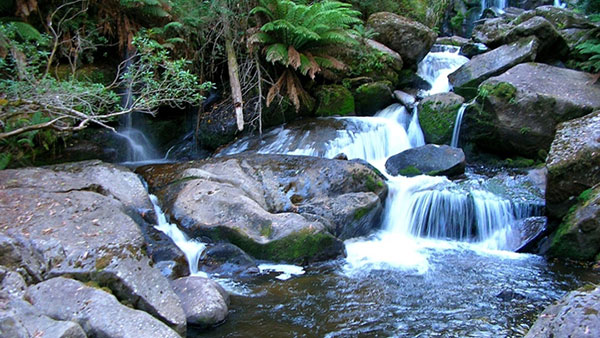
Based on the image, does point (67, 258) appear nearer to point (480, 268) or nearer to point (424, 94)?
point (480, 268)

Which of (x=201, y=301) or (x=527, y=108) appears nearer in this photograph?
(x=201, y=301)

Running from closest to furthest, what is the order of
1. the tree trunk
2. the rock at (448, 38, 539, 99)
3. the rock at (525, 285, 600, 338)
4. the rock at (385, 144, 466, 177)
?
the rock at (525, 285, 600, 338)
the rock at (385, 144, 466, 177)
the tree trunk
the rock at (448, 38, 539, 99)

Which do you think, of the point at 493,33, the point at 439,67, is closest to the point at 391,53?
the point at 439,67

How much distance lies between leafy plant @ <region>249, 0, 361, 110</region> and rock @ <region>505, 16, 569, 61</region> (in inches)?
187

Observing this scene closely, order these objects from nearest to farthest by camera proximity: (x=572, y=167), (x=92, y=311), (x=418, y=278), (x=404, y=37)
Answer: (x=92, y=311)
(x=418, y=278)
(x=572, y=167)
(x=404, y=37)

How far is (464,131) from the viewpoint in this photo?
927cm

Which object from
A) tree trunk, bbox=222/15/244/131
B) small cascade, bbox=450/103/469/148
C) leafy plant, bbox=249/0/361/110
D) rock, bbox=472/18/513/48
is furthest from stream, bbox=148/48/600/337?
rock, bbox=472/18/513/48

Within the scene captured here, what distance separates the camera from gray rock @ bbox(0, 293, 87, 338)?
274cm

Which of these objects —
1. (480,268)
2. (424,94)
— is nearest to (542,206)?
(480,268)

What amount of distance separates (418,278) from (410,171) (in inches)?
127

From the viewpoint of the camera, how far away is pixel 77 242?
14.0ft

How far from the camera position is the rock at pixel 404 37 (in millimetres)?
11758

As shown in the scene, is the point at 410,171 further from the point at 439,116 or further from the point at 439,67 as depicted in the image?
the point at 439,67

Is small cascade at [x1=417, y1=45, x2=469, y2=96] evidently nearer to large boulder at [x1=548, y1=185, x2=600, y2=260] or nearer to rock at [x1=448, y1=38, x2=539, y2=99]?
rock at [x1=448, y1=38, x2=539, y2=99]
